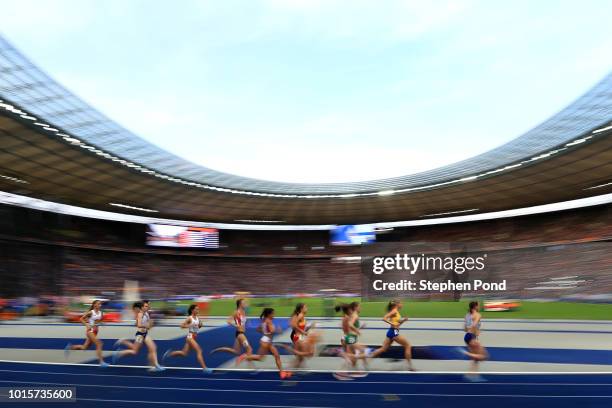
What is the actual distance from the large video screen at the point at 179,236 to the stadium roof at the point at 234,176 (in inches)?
73.6

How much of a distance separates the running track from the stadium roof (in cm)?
1771

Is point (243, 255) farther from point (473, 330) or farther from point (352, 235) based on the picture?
point (473, 330)

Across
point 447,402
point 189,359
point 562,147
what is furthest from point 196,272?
point 447,402

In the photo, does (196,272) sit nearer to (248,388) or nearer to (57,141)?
(57,141)

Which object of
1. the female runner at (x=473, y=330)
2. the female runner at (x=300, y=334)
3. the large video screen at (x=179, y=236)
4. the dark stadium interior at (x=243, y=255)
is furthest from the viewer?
the large video screen at (x=179, y=236)

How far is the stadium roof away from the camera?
88.7ft

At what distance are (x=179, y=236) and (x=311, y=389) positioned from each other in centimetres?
5335

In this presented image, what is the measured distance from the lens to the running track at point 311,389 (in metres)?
7.92

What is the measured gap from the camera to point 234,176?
45594mm

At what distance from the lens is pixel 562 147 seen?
3312 centimetres

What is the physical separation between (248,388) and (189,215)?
53.4 meters

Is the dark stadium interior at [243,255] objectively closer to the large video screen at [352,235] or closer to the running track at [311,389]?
the large video screen at [352,235]

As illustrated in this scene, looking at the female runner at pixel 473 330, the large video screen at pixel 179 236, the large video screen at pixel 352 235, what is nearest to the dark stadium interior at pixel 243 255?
the large video screen at pixel 179 236

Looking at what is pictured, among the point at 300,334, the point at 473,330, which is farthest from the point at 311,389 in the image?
the point at 473,330
